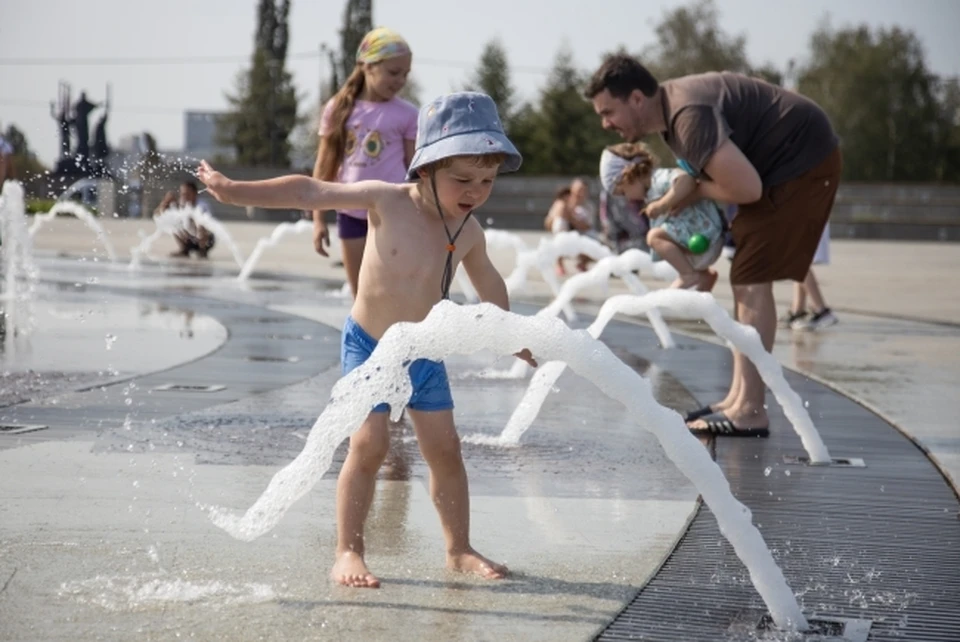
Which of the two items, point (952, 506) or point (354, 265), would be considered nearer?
point (952, 506)

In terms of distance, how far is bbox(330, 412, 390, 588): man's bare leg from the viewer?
379cm

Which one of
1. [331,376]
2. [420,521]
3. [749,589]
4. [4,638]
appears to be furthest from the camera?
[331,376]

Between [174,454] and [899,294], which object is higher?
[174,454]

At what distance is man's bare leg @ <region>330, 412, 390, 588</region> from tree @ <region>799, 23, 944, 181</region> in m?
69.1

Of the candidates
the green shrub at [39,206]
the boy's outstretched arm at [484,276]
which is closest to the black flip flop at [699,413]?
the boy's outstretched arm at [484,276]

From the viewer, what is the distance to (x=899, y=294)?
17188 millimetres

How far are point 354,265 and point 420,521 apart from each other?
2.50 metres

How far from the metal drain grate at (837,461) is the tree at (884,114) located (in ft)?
220

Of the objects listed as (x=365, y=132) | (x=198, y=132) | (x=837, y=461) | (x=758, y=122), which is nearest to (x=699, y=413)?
(x=837, y=461)

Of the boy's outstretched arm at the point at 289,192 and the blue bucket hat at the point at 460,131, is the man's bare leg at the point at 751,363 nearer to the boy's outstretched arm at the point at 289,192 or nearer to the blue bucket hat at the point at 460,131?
the blue bucket hat at the point at 460,131

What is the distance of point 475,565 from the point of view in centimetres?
392

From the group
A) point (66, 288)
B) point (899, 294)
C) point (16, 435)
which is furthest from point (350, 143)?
point (899, 294)

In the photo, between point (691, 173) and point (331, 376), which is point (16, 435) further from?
point (691, 173)

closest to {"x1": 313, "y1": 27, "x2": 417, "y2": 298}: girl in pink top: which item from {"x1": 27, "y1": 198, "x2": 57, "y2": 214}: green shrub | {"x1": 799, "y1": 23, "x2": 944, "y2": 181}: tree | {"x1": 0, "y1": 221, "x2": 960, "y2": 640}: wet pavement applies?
{"x1": 0, "y1": 221, "x2": 960, "y2": 640}: wet pavement
